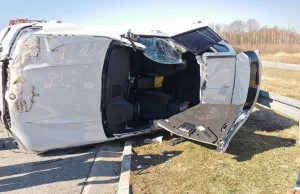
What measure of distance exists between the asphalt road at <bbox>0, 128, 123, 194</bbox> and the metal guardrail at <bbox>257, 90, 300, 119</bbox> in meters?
2.84

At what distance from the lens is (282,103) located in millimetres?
5375

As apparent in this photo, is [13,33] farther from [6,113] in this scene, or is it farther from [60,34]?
[6,113]

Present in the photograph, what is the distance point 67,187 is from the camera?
388cm

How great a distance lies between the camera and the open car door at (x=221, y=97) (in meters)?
4.85

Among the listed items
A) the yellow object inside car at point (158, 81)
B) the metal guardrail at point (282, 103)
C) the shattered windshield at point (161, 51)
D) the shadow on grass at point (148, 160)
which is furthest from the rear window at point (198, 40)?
the shadow on grass at point (148, 160)

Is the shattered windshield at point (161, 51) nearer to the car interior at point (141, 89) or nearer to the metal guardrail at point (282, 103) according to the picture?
the car interior at point (141, 89)

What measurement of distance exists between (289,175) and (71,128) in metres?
3.08

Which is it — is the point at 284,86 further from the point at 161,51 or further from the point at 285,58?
the point at 285,58

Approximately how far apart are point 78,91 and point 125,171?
1361 mm

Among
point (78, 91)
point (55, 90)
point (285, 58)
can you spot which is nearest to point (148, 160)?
point (78, 91)

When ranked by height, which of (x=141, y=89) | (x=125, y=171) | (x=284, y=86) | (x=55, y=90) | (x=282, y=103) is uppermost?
(x=55, y=90)

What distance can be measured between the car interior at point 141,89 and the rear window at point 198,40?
1.43ft

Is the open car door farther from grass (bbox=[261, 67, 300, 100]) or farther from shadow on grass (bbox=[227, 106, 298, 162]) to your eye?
grass (bbox=[261, 67, 300, 100])

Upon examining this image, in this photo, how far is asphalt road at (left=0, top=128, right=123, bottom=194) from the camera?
388cm
